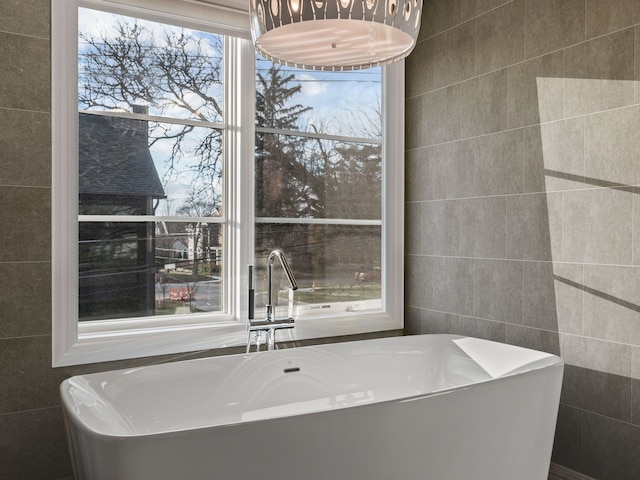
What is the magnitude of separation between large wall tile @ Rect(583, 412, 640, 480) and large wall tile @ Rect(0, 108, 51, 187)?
2.68m

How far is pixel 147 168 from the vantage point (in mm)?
2867

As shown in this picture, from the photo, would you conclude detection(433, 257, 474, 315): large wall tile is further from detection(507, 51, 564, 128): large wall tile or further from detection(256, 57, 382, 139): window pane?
detection(256, 57, 382, 139): window pane

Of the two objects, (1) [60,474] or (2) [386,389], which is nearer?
(1) [60,474]

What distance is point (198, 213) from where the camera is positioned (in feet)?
9.90

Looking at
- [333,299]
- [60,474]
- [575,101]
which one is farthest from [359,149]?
[60,474]

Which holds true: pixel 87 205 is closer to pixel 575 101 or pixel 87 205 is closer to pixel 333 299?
pixel 333 299

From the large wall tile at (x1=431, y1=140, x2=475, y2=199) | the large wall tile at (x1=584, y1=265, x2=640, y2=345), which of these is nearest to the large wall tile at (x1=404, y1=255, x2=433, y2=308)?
the large wall tile at (x1=431, y1=140, x2=475, y2=199)

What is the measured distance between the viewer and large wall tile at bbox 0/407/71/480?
2438 millimetres

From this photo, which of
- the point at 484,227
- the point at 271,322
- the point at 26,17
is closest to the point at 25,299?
the point at 271,322

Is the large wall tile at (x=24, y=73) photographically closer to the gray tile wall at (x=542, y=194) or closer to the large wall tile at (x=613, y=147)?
the gray tile wall at (x=542, y=194)

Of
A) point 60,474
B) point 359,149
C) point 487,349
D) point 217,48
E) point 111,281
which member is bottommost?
point 60,474

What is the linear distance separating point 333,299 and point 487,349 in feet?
3.40

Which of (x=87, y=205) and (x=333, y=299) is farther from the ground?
(x=87, y=205)

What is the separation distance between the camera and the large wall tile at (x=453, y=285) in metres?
3.18
